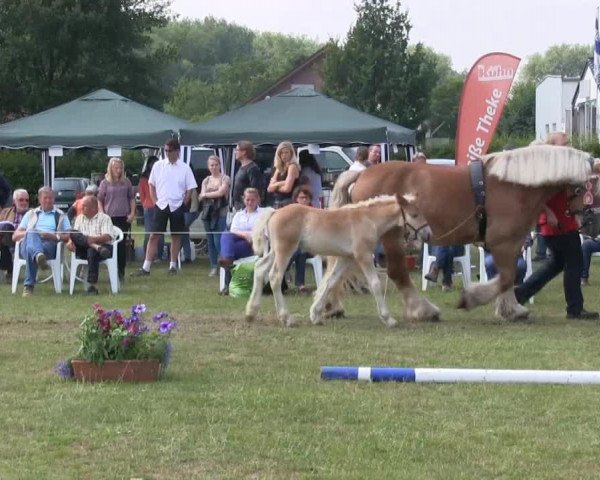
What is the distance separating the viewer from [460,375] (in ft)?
24.4

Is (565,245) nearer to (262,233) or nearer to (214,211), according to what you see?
(262,233)

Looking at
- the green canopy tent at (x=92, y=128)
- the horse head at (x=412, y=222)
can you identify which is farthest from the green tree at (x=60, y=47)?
the horse head at (x=412, y=222)

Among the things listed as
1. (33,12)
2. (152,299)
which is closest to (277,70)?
(33,12)

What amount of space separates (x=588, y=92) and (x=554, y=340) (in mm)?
47274

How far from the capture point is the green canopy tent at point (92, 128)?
1922 centimetres

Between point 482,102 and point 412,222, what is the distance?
315 inches

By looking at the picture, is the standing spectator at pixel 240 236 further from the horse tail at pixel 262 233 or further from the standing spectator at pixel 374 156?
the standing spectator at pixel 374 156

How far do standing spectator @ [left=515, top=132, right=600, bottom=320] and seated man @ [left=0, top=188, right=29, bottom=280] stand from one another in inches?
293

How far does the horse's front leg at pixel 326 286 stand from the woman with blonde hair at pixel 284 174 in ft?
12.9

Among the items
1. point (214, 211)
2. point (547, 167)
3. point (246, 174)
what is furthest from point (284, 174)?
point (547, 167)

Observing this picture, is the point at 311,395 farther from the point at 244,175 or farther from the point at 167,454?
the point at 244,175

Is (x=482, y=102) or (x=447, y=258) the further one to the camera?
(x=482, y=102)

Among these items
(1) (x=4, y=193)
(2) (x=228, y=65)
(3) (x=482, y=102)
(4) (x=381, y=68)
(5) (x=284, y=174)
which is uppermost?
(2) (x=228, y=65)

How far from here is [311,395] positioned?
7.33 meters
